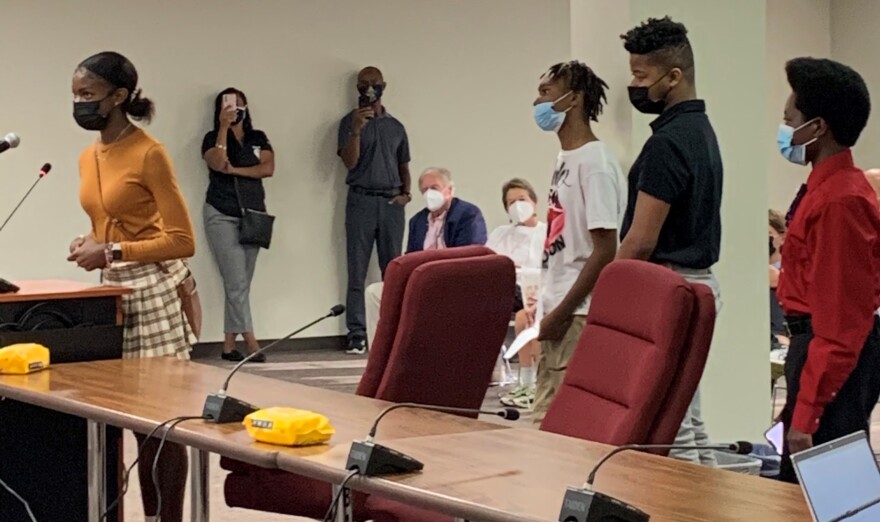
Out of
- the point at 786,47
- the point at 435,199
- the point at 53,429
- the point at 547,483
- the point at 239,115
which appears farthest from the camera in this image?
the point at 786,47

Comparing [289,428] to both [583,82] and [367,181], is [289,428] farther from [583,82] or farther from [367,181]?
[367,181]

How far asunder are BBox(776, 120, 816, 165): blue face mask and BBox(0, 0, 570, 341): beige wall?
6.22 metres

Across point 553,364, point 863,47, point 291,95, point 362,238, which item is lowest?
point 553,364

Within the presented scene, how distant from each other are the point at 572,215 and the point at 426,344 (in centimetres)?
91

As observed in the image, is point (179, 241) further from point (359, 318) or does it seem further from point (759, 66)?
point (359, 318)

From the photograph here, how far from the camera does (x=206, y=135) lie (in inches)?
349

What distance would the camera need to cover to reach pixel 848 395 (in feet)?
9.45

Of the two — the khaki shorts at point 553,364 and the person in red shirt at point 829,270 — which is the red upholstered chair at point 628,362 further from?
the khaki shorts at point 553,364

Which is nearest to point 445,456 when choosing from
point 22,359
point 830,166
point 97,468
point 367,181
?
point 830,166

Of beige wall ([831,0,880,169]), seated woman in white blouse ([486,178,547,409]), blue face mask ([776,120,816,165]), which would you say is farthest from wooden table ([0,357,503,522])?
beige wall ([831,0,880,169])

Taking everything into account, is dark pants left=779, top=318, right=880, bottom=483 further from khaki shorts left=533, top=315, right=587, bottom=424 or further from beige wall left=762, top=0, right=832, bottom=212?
beige wall left=762, top=0, right=832, bottom=212

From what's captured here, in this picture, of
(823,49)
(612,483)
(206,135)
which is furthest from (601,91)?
(823,49)

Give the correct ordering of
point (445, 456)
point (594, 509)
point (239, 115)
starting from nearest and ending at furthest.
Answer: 1. point (594, 509)
2. point (445, 456)
3. point (239, 115)

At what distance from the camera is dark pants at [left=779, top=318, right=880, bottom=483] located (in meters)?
2.87
